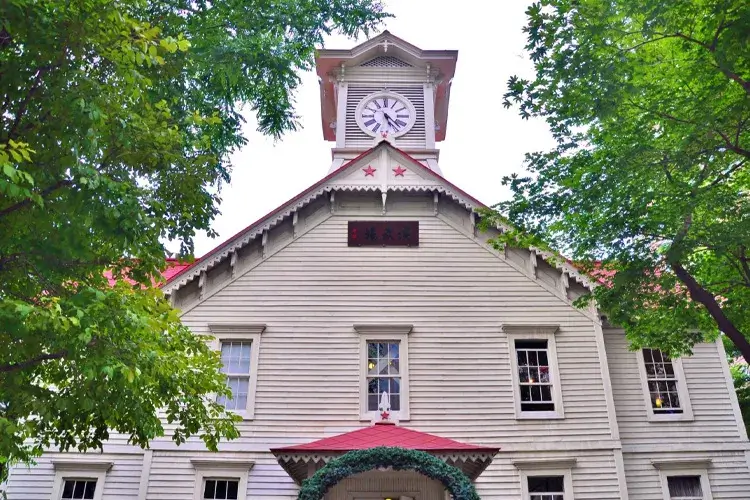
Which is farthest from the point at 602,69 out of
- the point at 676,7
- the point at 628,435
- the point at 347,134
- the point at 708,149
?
the point at 347,134

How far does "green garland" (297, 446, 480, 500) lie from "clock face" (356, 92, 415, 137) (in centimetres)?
1201

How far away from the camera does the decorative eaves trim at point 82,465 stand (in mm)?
14375

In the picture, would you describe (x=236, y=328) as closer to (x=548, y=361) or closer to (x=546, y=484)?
(x=548, y=361)

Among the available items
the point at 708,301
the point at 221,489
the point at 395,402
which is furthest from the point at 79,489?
the point at 708,301

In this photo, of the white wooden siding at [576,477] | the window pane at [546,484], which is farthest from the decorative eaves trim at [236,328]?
the window pane at [546,484]

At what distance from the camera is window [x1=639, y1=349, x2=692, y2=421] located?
49.8ft

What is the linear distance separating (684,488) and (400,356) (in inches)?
286

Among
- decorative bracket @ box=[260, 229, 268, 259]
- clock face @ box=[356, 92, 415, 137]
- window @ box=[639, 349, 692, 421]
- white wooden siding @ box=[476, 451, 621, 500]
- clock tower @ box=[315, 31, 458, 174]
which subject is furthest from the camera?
clock face @ box=[356, 92, 415, 137]

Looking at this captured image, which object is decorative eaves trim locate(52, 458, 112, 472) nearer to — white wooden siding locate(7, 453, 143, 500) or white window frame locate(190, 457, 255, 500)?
white wooden siding locate(7, 453, 143, 500)

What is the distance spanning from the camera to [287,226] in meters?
16.6

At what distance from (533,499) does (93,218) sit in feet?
37.2

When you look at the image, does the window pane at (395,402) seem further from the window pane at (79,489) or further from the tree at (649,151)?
the window pane at (79,489)

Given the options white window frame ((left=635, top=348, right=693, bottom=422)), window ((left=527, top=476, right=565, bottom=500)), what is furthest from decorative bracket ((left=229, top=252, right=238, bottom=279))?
white window frame ((left=635, top=348, right=693, bottom=422))

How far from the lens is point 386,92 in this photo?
70.7ft
